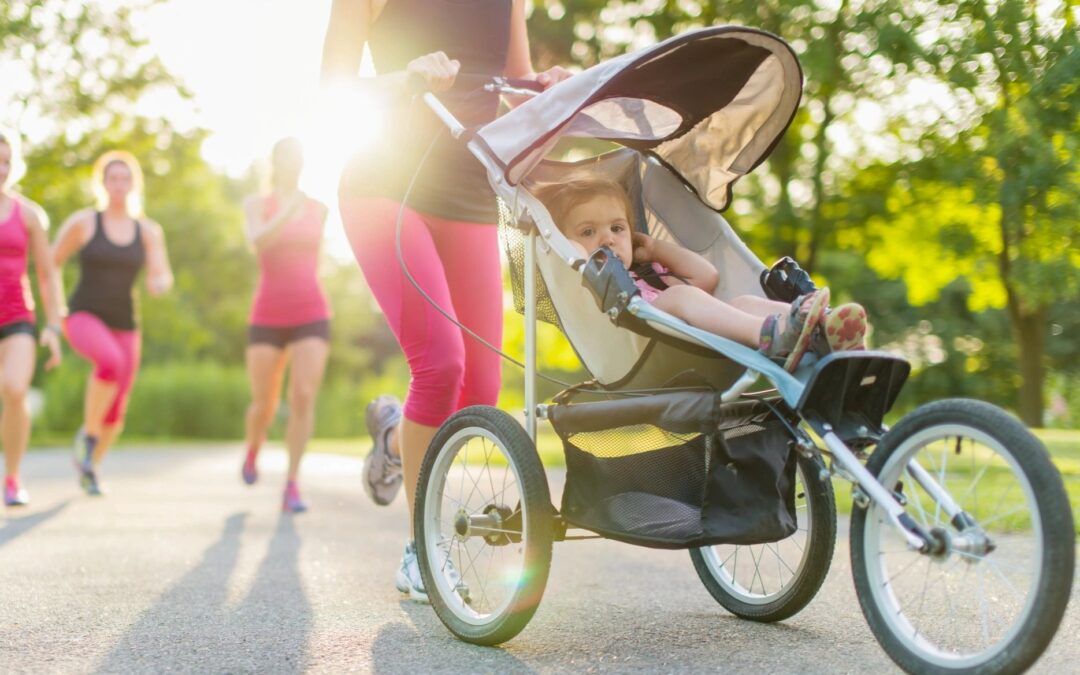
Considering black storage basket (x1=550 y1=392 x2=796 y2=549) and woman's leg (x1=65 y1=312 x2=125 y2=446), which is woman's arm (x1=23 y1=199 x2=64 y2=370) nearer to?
woman's leg (x1=65 y1=312 x2=125 y2=446)

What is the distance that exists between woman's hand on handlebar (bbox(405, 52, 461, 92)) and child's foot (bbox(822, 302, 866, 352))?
1479 mm

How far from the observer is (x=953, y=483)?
285 cm

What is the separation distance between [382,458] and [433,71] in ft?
5.52

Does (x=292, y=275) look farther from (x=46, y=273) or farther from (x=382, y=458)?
(x=382, y=458)

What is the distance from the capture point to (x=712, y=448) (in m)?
3.20

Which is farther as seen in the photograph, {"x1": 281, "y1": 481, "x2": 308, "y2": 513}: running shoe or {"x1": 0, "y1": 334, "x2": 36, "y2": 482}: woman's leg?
{"x1": 281, "y1": 481, "x2": 308, "y2": 513}: running shoe

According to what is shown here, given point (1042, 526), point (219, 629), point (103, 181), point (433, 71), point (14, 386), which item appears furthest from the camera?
point (103, 181)

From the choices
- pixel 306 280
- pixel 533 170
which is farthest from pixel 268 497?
pixel 533 170

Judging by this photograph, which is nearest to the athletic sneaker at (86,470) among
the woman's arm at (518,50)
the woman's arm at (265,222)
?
the woman's arm at (265,222)

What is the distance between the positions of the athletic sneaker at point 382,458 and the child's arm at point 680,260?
4.52ft

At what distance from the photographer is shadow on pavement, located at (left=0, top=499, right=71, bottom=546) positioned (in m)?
6.17

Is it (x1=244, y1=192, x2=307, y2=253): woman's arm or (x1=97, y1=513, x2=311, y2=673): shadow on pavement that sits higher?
(x1=244, y1=192, x2=307, y2=253): woman's arm

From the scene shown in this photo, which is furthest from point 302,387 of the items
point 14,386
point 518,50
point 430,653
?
point 430,653

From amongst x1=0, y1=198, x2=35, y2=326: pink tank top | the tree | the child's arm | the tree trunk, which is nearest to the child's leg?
the child's arm
